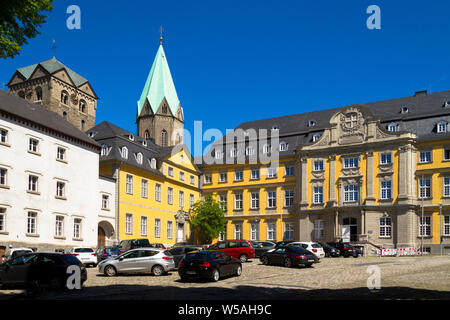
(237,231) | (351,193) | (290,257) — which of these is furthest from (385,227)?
(290,257)

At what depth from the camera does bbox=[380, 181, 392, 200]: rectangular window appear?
5772 centimetres

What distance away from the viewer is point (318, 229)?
61.2 meters

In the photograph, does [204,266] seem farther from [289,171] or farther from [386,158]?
[289,171]

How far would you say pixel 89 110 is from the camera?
294ft

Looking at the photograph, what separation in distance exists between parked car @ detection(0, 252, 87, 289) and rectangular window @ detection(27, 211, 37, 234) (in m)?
18.2

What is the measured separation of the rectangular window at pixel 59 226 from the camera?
4183 cm

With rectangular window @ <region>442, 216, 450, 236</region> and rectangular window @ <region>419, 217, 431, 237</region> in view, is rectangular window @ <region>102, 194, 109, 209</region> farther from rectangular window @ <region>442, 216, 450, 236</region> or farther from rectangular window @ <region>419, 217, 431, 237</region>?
rectangular window @ <region>442, 216, 450, 236</region>

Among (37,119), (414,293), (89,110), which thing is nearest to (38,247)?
(37,119)

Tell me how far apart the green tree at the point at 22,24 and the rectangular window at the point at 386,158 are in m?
48.3

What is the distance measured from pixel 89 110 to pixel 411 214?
5761 cm

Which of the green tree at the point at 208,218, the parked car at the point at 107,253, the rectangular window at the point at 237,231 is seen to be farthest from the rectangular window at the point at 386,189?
the parked car at the point at 107,253

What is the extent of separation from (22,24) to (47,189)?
2677cm

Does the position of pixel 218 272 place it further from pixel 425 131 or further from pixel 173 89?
pixel 173 89

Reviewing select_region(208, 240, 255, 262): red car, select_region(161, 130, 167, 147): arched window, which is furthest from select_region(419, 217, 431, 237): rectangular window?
select_region(161, 130, 167, 147): arched window
